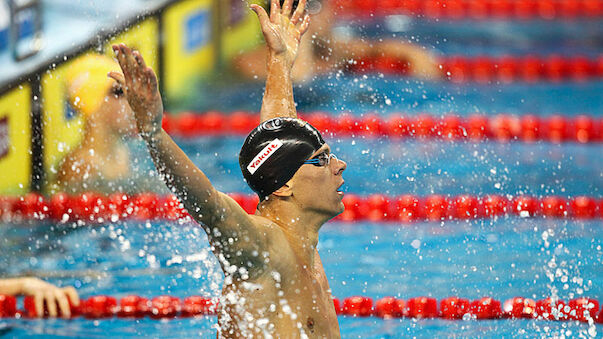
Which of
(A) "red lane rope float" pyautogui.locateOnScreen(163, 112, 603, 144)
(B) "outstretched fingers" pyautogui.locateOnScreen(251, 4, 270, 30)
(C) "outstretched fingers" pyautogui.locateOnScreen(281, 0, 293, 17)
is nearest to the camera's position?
(B) "outstretched fingers" pyautogui.locateOnScreen(251, 4, 270, 30)

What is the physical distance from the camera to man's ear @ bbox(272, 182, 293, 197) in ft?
7.38

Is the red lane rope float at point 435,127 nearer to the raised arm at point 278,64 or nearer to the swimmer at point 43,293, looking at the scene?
the swimmer at point 43,293

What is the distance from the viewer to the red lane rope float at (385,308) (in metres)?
3.47

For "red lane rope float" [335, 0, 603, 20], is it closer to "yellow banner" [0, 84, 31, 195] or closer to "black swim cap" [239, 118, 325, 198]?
"yellow banner" [0, 84, 31, 195]

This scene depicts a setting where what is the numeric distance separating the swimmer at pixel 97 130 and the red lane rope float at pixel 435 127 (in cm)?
107

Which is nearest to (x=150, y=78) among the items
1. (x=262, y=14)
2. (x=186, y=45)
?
(x=262, y=14)

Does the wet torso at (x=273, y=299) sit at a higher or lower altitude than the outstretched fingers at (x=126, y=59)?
lower

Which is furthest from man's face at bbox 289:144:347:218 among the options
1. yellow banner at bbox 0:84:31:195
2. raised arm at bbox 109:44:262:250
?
yellow banner at bbox 0:84:31:195

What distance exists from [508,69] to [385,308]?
4.02 meters

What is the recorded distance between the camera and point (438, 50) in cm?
794

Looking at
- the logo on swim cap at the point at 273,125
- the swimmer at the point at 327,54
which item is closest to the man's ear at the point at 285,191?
the logo on swim cap at the point at 273,125

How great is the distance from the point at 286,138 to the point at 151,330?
1.50 m

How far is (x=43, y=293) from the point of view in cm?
348

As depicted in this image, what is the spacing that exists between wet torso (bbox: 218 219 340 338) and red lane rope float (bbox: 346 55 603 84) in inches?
200
